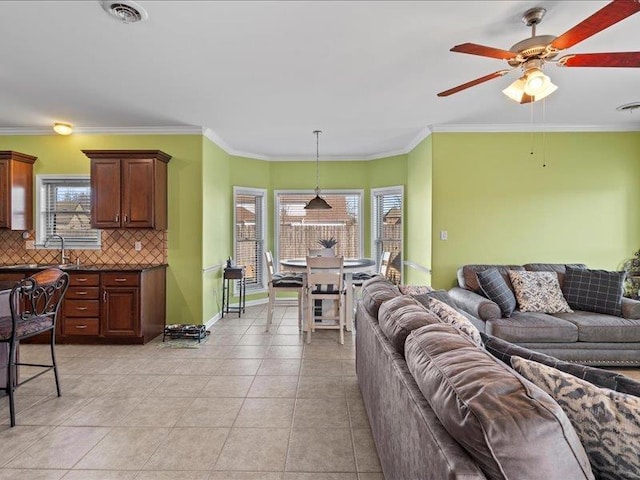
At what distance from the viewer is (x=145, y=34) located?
8.05 ft

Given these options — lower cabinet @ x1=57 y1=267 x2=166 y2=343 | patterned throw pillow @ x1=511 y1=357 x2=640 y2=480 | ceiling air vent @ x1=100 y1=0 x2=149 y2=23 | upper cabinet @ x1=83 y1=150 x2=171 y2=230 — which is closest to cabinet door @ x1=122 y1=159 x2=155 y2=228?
upper cabinet @ x1=83 y1=150 x2=171 y2=230

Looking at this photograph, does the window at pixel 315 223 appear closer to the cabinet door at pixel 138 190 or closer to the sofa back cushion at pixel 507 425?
the cabinet door at pixel 138 190

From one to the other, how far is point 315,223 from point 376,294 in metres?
4.00

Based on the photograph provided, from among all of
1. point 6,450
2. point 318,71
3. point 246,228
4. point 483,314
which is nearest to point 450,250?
point 483,314

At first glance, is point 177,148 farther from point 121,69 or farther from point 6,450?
point 6,450

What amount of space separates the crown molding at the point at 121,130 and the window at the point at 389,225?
3183 millimetres

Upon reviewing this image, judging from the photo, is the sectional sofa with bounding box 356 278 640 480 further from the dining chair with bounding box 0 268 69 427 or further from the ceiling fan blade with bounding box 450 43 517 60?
the dining chair with bounding box 0 268 69 427

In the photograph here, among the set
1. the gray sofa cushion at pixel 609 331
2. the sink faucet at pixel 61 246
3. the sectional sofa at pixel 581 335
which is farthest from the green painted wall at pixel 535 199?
the sink faucet at pixel 61 246

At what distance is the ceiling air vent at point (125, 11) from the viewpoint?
2.12m

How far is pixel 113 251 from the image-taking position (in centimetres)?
468

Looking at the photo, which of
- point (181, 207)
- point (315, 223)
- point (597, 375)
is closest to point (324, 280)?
point (181, 207)

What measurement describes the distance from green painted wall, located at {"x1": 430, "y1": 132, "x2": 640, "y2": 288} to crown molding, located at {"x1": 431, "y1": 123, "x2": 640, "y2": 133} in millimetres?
61

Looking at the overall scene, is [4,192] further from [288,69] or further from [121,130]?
[288,69]

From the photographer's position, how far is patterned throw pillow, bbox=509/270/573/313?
3576mm
